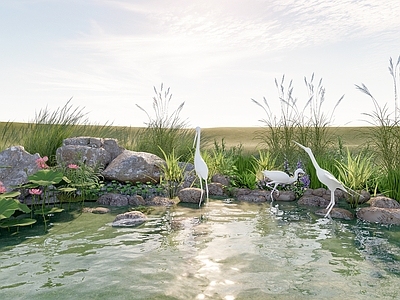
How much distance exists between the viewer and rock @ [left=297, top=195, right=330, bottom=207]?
23.0 ft

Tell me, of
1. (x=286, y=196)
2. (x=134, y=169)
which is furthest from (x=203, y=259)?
(x=134, y=169)

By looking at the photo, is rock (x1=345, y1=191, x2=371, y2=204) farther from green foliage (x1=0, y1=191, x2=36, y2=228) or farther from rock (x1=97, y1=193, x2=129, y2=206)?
green foliage (x1=0, y1=191, x2=36, y2=228)

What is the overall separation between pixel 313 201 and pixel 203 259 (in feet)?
12.2

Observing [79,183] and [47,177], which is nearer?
[47,177]

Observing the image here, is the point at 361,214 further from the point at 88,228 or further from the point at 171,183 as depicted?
the point at 88,228

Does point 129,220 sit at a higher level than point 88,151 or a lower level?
lower

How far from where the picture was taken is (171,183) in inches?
297

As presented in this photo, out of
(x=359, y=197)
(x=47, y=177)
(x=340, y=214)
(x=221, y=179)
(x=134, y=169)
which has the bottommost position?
(x=340, y=214)

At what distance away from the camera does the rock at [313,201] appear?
7.02m

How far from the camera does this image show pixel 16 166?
7.21 metres

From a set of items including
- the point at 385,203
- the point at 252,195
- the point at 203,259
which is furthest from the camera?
the point at 252,195

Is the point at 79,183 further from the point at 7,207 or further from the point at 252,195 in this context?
the point at 252,195

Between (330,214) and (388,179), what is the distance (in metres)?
1.59

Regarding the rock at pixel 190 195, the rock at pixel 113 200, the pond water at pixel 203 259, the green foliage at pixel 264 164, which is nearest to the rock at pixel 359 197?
the pond water at pixel 203 259
